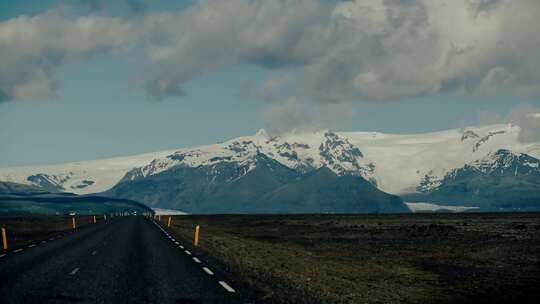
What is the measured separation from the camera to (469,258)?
115 feet

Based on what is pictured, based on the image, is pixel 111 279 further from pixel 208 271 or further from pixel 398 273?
pixel 398 273

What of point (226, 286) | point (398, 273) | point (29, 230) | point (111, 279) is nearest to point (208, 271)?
point (111, 279)

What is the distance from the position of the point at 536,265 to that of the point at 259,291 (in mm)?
15913

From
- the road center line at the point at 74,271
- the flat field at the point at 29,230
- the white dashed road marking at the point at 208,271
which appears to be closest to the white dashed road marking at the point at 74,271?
the road center line at the point at 74,271

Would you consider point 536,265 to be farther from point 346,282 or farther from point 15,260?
point 15,260

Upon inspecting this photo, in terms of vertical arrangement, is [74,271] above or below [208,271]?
above

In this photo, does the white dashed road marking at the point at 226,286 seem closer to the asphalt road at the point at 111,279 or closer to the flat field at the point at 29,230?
the asphalt road at the point at 111,279

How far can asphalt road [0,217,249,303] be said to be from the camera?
18.3m

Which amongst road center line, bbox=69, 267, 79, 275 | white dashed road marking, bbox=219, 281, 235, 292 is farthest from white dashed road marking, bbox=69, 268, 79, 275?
white dashed road marking, bbox=219, 281, 235, 292

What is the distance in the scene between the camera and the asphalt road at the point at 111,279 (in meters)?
18.3

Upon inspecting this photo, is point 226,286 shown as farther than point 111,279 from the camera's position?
No

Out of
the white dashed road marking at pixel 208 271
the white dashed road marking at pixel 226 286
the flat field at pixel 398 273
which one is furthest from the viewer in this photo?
the white dashed road marking at pixel 208 271

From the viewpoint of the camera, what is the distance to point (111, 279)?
22641mm

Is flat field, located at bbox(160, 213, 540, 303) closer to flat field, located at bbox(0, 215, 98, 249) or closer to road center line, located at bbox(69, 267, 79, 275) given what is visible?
road center line, located at bbox(69, 267, 79, 275)
